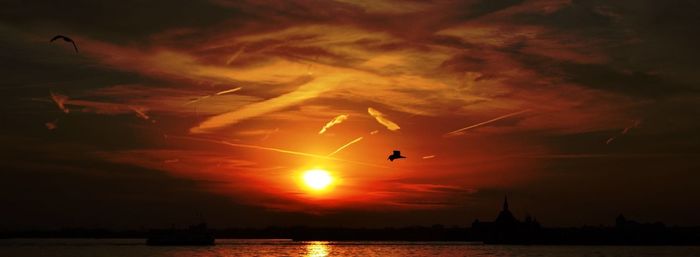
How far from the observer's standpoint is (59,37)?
203ft

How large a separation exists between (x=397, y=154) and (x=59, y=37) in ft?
96.9

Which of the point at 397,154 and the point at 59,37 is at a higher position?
the point at 59,37

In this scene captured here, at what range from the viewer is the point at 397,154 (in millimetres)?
72312

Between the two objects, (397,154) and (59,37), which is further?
(397,154)
